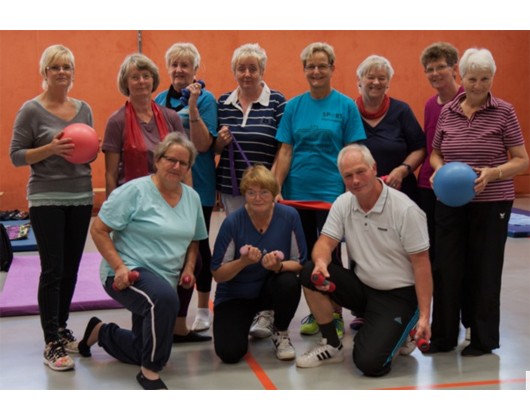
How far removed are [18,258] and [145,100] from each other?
2.93m


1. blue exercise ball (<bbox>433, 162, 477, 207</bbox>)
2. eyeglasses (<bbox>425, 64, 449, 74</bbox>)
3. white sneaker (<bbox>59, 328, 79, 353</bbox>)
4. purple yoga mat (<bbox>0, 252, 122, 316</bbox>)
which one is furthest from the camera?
purple yoga mat (<bbox>0, 252, 122, 316</bbox>)

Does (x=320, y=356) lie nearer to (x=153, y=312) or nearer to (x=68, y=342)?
(x=153, y=312)

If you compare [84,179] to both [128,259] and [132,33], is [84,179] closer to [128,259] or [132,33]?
[128,259]

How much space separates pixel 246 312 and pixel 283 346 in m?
0.25

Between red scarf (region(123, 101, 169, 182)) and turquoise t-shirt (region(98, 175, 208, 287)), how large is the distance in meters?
0.22

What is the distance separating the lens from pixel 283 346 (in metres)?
3.26

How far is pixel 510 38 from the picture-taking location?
9398mm

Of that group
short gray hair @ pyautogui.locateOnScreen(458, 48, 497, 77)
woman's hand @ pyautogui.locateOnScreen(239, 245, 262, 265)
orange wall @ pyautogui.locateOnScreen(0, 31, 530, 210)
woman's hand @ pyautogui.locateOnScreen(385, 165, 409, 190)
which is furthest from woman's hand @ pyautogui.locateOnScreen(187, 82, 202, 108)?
orange wall @ pyautogui.locateOnScreen(0, 31, 530, 210)

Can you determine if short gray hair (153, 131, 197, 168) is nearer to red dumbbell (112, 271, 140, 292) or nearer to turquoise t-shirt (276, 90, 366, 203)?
red dumbbell (112, 271, 140, 292)

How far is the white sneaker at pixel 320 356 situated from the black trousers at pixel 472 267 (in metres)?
0.54

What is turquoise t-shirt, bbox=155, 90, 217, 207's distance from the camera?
3553mm

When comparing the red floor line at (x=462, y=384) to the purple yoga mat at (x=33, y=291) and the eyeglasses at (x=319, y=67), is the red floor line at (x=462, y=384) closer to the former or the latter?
the eyeglasses at (x=319, y=67)

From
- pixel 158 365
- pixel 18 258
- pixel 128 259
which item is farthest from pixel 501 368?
pixel 18 258

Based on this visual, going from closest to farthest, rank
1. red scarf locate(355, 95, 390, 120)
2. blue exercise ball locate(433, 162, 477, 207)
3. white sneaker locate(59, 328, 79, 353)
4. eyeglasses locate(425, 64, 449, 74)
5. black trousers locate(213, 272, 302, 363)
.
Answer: blue exercise ball locate(433, 162, 477, 207) → black trousers locate(213, 272, 302, 363) → white sneaker locate(59, 328, 79, 353) → eyeglasses locate(425, 64, 449, 74) → red scarf locate(355, 95, 390, 120)
